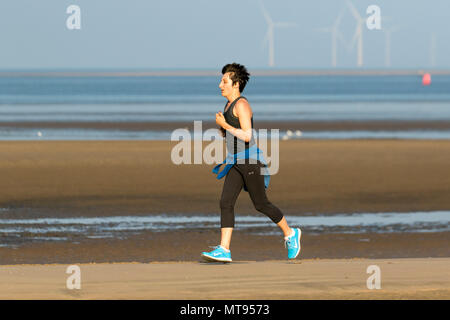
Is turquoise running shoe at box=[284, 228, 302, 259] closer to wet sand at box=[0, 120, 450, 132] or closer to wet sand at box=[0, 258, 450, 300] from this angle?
wet sand at box=[0, 258, 450, 300]

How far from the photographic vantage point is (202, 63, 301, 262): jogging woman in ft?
31.1

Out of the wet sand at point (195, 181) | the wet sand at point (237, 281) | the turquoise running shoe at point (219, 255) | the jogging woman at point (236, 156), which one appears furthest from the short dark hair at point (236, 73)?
the wet sand at point (195, 181)

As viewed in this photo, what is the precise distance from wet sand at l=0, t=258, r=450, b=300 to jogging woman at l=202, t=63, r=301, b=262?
49cm

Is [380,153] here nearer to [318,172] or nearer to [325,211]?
[318,172]

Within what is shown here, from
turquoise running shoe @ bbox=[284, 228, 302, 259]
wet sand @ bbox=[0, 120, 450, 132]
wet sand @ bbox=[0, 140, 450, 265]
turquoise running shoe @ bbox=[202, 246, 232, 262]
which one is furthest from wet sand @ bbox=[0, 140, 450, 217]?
wet sand @ bbox=[0, 120, 450, 132]

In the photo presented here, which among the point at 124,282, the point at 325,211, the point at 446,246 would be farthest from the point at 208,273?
the point at 325,211

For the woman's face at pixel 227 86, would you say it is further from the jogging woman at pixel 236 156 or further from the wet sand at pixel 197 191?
the wet sand at pixel 197 191

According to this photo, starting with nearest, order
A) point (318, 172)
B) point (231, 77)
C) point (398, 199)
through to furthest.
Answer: point (231, 77), point (398, 199), point (318, 172)

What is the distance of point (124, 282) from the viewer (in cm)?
877

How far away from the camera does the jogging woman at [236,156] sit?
31.1 ft

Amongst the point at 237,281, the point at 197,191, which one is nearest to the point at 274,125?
the point at 197,191

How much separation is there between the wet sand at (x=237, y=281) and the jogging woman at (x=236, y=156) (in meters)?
0.49

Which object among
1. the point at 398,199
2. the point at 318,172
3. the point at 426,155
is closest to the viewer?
the point at 398,199

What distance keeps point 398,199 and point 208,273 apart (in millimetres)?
9777
